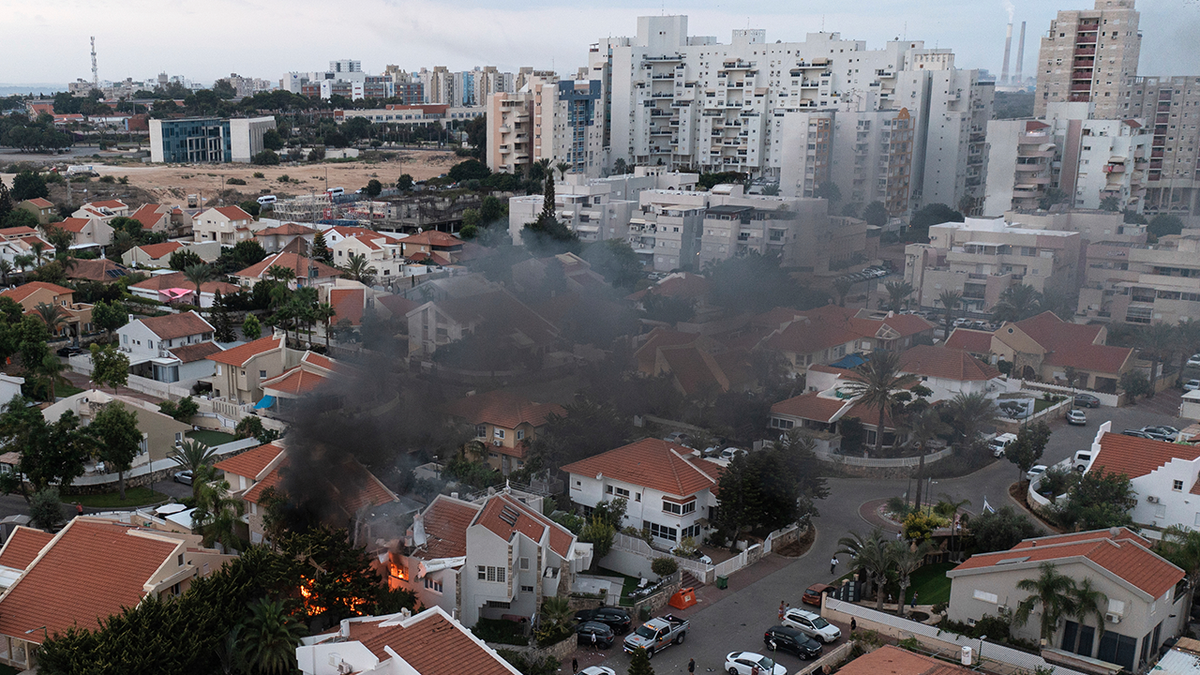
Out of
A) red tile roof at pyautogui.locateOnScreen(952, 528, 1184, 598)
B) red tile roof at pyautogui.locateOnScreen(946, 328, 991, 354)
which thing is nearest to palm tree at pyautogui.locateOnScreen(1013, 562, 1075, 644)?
red tile roof at pyautogui.locateOnScreen(952, 528, 1184, 598)

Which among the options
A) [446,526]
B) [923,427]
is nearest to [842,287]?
[923,427]

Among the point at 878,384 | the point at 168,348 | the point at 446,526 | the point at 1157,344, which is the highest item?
the point at 878,384

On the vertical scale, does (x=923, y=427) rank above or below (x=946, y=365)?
below

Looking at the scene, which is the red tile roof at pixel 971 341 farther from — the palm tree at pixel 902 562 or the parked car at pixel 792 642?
the parked car at pixel 792 642

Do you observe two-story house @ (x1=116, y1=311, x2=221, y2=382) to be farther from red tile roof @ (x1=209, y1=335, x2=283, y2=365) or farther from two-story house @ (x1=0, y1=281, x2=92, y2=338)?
two-story house @ (x1=0, y1=281, x2=92, y2=338)

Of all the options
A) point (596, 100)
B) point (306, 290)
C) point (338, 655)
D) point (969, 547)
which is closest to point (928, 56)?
point (596, 100)

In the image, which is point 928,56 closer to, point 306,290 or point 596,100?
point 596,100

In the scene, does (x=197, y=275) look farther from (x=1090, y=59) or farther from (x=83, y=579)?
(x=1090, y=59)
